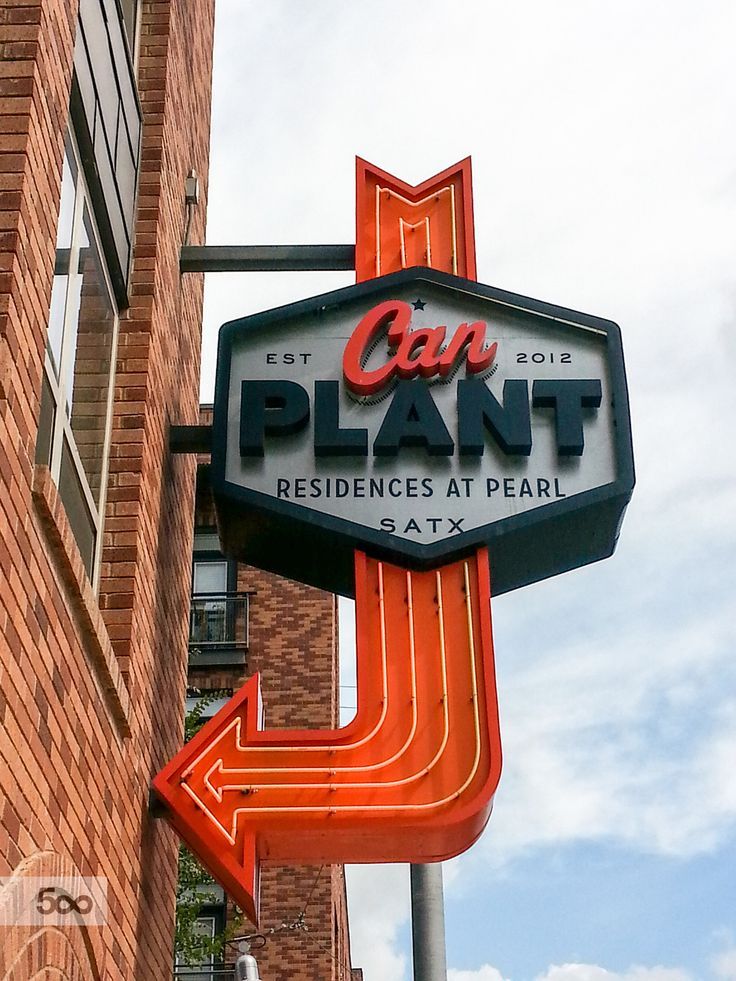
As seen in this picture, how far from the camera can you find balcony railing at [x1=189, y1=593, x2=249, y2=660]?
21.1 m

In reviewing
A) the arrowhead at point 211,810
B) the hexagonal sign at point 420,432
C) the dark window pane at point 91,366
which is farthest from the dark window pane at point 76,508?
the hexagonal sign at point 420,432

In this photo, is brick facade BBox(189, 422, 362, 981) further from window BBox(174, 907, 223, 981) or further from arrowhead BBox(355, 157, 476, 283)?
arrowhead BBox(355, 157, 476, 283)

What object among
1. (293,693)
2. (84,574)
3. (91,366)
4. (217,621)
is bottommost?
(84,574)

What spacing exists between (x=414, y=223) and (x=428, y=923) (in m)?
4.49

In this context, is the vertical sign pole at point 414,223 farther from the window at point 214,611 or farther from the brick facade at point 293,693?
the window at point 214,611

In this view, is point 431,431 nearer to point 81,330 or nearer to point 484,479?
point 484,479

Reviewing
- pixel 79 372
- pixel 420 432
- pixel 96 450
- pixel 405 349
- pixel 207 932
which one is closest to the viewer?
pixel 79 372

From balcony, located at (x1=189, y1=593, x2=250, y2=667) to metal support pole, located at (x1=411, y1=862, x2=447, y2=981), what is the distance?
42.2 ft

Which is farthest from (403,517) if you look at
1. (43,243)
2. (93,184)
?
(43,243)

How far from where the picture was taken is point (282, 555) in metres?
8.56

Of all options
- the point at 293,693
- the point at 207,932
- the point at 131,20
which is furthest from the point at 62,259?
the point at 293,693

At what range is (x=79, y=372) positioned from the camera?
695cm

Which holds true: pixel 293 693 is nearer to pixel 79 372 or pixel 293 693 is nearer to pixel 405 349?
pixel 405 349

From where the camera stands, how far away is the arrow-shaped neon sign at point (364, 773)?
7156 millimetres
